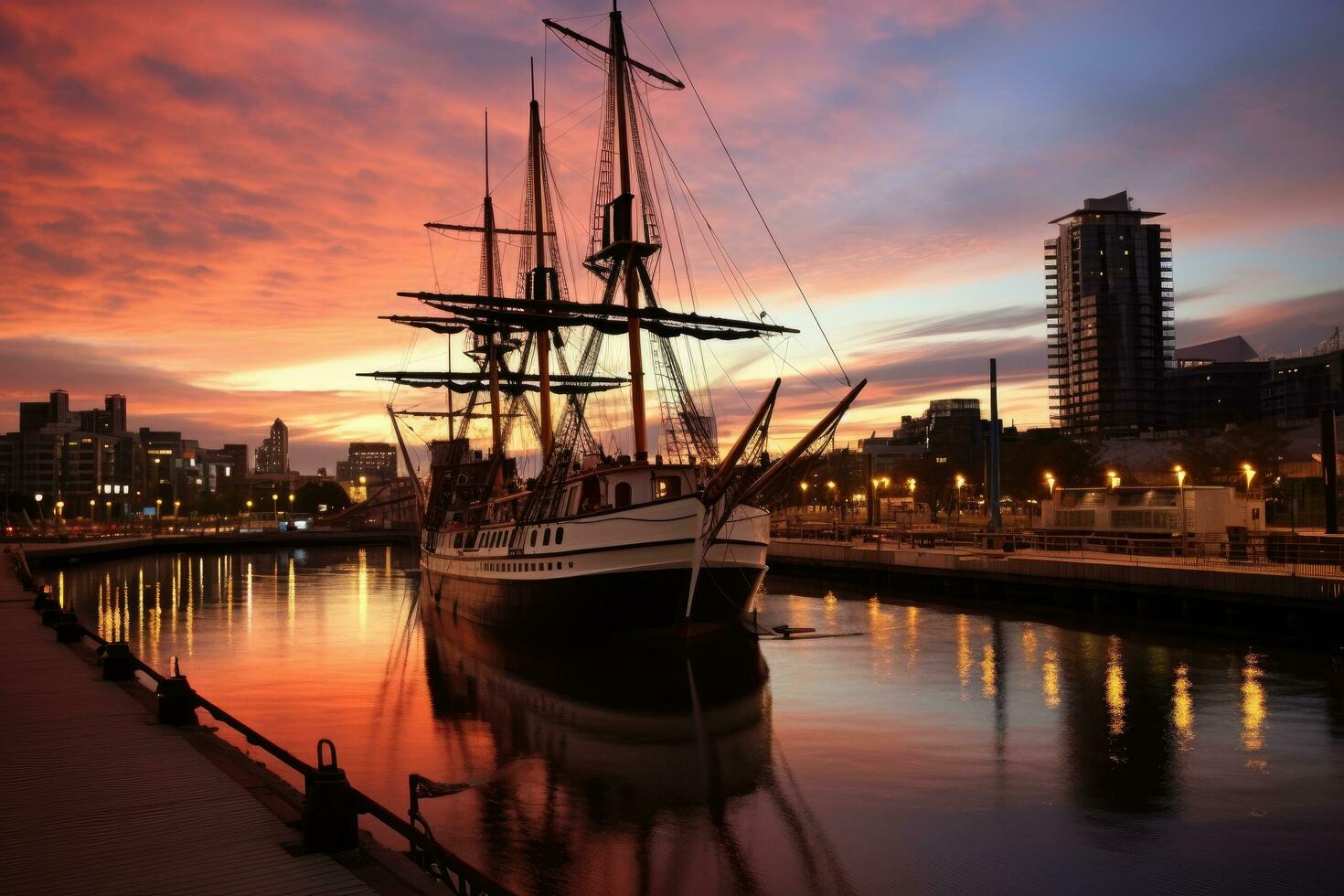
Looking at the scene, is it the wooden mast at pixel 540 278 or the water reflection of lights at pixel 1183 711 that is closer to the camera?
the water reflection of lights at pixel 1183 711

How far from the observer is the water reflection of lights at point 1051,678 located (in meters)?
25.5

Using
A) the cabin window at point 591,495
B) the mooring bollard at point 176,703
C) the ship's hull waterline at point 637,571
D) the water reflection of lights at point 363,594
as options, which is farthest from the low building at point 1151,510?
the mooring bollard at point 176,703

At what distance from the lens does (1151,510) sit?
51000 millimetres

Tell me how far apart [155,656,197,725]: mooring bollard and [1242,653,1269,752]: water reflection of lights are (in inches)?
760

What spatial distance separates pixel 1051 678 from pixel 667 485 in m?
13.5

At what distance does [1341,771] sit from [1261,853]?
17.3ft

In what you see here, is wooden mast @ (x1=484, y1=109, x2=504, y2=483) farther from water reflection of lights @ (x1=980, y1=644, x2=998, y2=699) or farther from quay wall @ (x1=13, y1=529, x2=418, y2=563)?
quay wall @ (x1=13, y1=529, x2=418, y2=563)

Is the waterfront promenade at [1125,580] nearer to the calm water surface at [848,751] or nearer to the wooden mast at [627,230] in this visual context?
the calm water surface at [848,751]

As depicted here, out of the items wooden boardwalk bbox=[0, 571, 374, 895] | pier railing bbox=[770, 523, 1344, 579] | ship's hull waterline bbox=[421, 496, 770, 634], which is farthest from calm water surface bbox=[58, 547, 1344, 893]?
pier railing bbox=[770, 523, 1344, 579]

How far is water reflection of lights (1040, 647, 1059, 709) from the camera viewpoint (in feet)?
83.5

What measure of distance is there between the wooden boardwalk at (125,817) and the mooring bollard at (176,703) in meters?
0.35

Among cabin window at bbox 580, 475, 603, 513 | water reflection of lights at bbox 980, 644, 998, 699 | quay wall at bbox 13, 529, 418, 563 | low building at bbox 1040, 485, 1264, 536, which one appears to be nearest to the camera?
water reflection of lights at bbox 980, 644, 998, 699

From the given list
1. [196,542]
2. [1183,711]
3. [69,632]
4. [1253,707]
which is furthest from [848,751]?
[196,542]

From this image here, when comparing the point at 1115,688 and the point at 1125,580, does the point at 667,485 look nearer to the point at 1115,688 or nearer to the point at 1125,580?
the point at 1115,688
